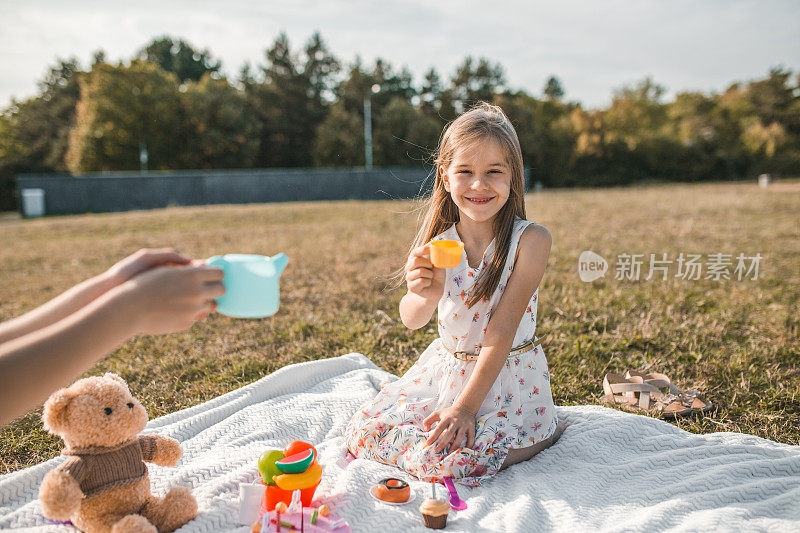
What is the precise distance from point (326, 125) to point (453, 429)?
33496 millimetres

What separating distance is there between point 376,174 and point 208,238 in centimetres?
1326

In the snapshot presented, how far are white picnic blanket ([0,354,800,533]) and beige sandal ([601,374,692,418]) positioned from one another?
23cm

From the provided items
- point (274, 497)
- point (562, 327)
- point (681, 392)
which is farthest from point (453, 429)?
point (562, 327)

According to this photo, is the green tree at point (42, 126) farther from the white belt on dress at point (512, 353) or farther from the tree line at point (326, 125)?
the white belt on dress at point (512, 353)

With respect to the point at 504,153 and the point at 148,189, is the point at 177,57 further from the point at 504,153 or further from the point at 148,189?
the point at 504,153

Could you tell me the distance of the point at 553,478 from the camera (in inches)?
77.2

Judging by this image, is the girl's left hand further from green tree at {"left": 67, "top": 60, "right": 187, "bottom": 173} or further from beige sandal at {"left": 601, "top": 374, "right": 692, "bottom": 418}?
green tree at {"left": 67, "top": 60, "right": 187, "bottom": 173}

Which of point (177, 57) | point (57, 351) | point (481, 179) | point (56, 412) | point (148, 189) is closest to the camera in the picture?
point (57, 351)

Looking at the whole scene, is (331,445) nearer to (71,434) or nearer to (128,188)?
(71,434)

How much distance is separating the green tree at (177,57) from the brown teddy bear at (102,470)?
5032cm

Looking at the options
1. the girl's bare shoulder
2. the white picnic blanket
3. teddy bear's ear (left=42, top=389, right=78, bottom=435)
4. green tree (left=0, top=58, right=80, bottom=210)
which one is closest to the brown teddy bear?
teddy bear's ear (left=42, top=389, right=78, bottom=435)

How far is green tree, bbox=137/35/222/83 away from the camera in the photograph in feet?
153

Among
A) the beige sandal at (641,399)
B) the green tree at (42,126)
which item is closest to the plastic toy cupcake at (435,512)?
the beige sandal at (641,399)

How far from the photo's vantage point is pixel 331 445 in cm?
224
